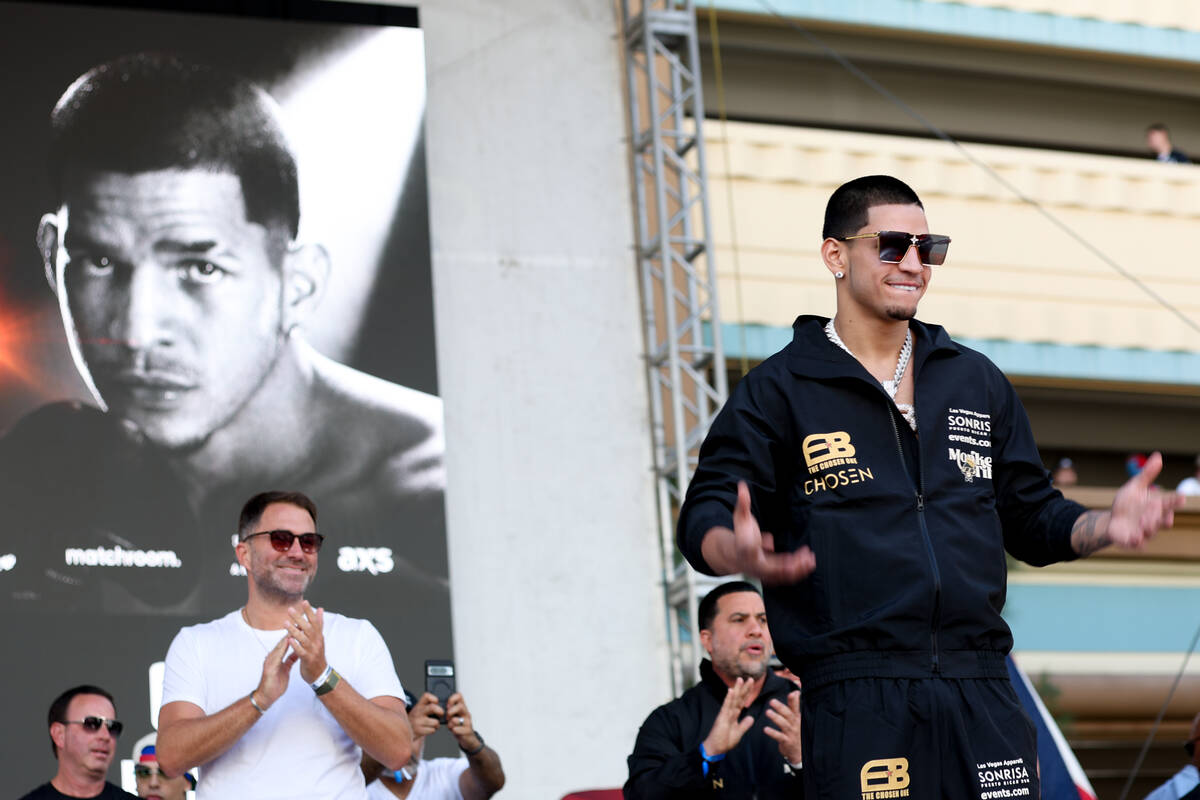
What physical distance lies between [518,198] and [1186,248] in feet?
18.2

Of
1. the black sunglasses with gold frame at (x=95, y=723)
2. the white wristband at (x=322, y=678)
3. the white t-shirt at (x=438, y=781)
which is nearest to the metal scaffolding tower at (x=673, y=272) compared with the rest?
the white t-shirt at (x=438, y=781)

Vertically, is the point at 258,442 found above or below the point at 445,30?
below

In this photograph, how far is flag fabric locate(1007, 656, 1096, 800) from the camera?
5488 millimetres

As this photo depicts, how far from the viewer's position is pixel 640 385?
9.72 meters

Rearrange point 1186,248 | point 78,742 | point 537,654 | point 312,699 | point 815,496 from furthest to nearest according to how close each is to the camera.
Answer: point 1186,248 < point 537,654 < point 78,742 < point 312,699 < point 815,496

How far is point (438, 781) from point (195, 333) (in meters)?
3.81

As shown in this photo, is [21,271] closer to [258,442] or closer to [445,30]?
[258,442]

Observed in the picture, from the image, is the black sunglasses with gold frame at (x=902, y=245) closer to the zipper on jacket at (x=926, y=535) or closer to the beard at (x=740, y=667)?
the zipper on jacket at (x=926, y=535)

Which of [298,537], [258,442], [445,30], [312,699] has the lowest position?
[312,699]

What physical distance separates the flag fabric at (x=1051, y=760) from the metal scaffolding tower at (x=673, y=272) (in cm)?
300

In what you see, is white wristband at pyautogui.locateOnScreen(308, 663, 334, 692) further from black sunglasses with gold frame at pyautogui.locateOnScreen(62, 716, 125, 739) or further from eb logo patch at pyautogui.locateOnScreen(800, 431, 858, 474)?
black sunglasses with gold frame at pyautogui.locateOnScreen(62, 716, 125, 739)

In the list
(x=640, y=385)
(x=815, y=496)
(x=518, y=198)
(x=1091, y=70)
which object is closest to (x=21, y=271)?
(x=518, y=198)

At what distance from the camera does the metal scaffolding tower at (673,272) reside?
9219 mm

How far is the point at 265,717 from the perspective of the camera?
3.68 metres
